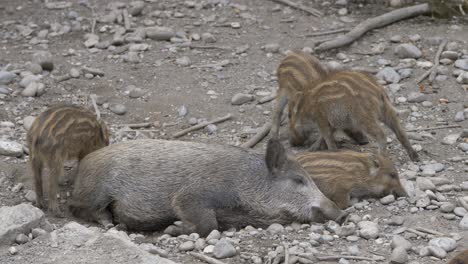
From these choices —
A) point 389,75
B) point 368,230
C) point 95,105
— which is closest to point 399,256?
point 368,230

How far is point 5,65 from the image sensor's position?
9.48 metres

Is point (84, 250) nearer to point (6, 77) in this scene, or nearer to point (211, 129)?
point (211, 129)

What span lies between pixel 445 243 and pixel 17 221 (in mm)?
2695

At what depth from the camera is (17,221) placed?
233 inches

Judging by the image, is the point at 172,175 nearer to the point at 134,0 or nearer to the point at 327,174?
the point at 327,174

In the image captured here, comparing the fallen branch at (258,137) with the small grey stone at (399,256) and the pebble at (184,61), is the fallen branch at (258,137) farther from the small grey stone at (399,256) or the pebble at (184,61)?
the small grey stone at (399,256)

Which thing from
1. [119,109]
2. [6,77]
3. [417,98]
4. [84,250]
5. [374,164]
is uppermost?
[84,250]

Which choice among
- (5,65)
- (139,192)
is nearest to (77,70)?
(5,65)

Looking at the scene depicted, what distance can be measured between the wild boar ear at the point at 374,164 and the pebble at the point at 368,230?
861mm

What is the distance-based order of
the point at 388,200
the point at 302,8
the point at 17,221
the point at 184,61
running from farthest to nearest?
1. the point at 302,8
2. the point at 184,61
3. the point at 388,200
4. the point at 17,221

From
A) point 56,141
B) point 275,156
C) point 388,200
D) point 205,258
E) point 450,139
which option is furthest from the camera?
point 450,139

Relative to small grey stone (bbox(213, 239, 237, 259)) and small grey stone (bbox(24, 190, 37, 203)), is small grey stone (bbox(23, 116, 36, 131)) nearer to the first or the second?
small grey stone (bbox(24, 190, 37, 203))

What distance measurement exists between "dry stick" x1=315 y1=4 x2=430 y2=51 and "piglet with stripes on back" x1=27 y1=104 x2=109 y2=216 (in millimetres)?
3264

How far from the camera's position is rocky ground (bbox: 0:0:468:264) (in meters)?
5.88
